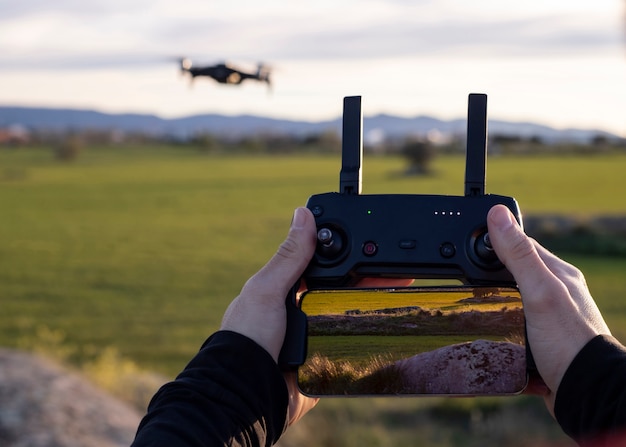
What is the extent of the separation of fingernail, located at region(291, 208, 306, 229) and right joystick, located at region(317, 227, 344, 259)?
7cm

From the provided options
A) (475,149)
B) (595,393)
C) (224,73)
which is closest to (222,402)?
(595,393)

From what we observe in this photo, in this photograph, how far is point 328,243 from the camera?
8.56 feet

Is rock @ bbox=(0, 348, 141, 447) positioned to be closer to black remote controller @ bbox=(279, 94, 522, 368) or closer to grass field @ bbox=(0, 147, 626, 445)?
grass field @ bbox=(0, 147, 626, 445)

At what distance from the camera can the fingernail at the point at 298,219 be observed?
8.42 feet

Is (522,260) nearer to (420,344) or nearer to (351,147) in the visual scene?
(420,344)

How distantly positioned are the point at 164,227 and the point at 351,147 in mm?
54126

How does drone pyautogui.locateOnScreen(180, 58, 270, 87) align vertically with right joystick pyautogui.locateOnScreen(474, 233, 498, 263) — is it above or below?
above

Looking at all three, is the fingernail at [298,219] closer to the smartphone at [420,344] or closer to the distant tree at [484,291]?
the smartphone at [420,344]

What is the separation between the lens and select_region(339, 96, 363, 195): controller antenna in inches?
107

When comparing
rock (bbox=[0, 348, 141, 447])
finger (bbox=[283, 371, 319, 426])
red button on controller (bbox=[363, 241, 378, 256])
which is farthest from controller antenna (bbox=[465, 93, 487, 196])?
rock (bbox=[0, 348, 141, 447])

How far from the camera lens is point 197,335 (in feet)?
81.8

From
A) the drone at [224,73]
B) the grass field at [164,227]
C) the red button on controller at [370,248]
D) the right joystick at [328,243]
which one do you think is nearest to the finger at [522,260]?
the red button on controller at [370,248]

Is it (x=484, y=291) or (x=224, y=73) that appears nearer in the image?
(x=484, y=291)

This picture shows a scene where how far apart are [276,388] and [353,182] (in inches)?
30.9
